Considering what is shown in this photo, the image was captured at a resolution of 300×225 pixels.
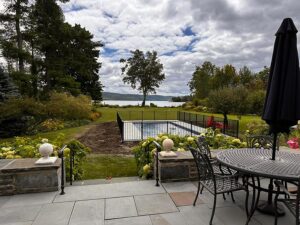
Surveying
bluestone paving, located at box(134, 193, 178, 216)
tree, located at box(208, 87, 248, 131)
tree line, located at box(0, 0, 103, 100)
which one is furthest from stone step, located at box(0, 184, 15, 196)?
tree, located at box(208, 87, 248, 131)

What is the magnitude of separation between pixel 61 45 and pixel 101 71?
10.9 metres

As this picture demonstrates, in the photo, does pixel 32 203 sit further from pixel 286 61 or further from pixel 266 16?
pixel 266 16

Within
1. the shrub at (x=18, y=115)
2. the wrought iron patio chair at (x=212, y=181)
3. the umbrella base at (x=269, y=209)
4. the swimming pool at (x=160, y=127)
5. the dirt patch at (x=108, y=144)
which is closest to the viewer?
the wrought iron patio chair at (x=212, y=181)

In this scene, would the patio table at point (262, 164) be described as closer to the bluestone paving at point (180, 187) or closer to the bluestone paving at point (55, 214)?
the bluestone paving at point (180, 187)

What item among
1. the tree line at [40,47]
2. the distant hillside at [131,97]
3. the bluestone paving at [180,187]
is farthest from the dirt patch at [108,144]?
the distant hillside at [131,97]

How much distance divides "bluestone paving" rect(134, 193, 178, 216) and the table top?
0.88 m

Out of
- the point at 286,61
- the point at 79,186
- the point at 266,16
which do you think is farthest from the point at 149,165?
the point at 266,16

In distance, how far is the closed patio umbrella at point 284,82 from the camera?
2.28 metres

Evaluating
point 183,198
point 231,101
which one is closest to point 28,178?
point 183,198

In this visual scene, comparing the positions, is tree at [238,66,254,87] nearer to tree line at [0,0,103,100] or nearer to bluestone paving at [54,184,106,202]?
tree line at [0,0,103,100]

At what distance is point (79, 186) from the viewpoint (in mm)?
3414

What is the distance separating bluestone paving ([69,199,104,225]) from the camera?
2416mm

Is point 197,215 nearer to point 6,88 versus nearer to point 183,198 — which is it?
point 183,198

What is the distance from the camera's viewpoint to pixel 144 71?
34812 millimetres
